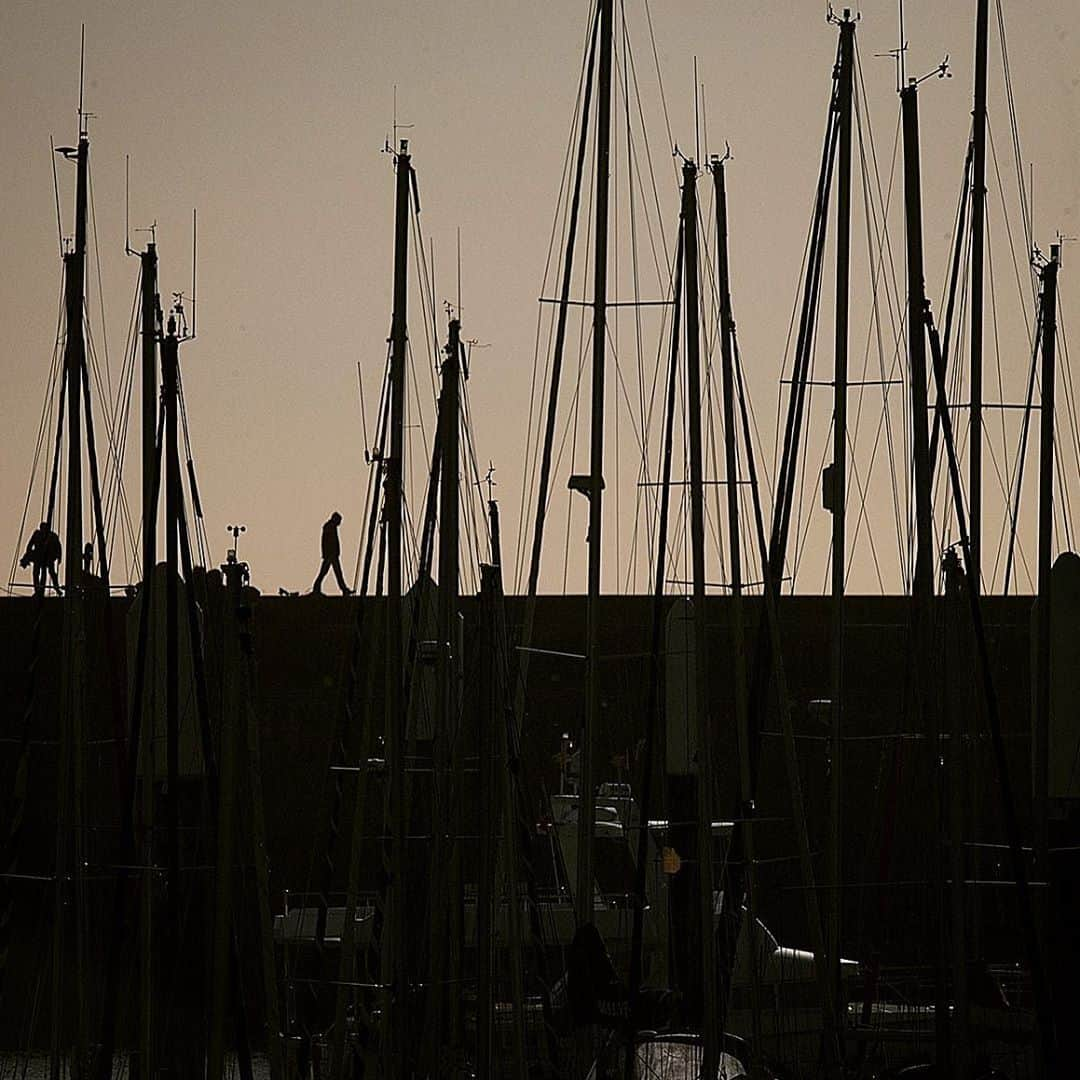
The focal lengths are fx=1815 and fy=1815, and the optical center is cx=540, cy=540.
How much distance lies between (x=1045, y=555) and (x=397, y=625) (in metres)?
3.42

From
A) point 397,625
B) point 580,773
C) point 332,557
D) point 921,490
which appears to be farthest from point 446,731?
point 332,557

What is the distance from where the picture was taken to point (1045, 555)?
29.6ft

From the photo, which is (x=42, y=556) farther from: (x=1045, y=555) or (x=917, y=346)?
(x=1045, y=555)

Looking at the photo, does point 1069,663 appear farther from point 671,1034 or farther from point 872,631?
point 872,631

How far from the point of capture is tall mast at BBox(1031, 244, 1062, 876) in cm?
835

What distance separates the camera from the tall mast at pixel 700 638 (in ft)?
25.3

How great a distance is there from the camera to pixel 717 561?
10.5 metres

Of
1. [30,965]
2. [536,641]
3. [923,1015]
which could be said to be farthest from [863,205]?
[30,965]

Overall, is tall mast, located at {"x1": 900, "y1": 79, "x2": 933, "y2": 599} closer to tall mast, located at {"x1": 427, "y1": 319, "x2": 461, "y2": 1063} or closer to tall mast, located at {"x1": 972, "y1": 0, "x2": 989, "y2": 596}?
tall mast, located at {"x1": 972, "y1": 0, "x2": 989, "y2": 596}

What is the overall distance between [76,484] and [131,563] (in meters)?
1.27

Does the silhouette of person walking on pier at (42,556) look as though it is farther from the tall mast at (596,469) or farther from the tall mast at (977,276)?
the tall mast at (977,276)

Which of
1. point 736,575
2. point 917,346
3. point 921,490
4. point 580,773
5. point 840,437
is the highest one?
point 917,346

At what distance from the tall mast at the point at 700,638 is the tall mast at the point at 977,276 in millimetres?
1197

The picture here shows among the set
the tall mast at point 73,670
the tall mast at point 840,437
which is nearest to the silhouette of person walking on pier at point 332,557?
the tall mast at point 73,670
